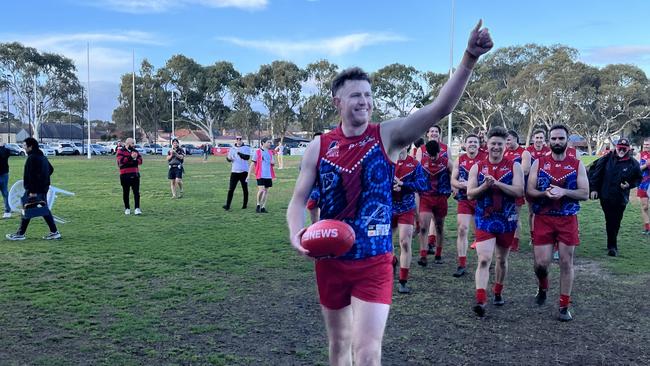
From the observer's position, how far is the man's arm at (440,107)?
9.20ft

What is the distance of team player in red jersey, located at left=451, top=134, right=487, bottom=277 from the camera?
771 centimetres

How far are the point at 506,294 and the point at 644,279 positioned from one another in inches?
92.9

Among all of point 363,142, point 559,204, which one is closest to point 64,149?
point 559,204

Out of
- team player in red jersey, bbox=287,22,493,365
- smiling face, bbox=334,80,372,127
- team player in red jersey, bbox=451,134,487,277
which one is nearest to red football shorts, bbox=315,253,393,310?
team player in red jersey, bbox=287,22,493,365

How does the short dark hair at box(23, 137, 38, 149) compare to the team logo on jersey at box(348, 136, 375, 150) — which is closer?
the team logo on jersey at box(348, 136, 375, 150)

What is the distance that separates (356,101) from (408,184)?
4.11 m

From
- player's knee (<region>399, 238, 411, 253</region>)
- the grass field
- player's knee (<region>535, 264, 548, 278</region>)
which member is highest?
player's knee (<region>399, 238, 411, 253</region>)

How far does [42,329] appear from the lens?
5242 mm

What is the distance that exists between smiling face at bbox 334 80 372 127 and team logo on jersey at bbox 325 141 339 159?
17 cm

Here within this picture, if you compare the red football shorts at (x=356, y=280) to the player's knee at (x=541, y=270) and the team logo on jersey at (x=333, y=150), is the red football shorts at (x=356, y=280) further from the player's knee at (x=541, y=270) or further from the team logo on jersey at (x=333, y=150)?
the player's knee at (x=541, y=270)

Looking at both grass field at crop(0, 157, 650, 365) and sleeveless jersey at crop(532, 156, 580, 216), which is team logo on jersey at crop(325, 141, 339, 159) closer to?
grass field at crop(0, 157, 650, 365)

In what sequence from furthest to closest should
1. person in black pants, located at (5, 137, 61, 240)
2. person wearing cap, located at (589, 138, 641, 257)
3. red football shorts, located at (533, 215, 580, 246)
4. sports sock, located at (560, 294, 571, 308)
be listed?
person in black pants, located at (5, 137, 61, 240), person wearing cap, located at (589, 138, 641, 257), red football shorts, located at (533, 215, 580, 246), sports sock, located at (560, 294, 571, 308)

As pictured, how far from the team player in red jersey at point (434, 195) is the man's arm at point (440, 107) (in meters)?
5.20

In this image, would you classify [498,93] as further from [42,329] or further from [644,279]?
[42,329]
